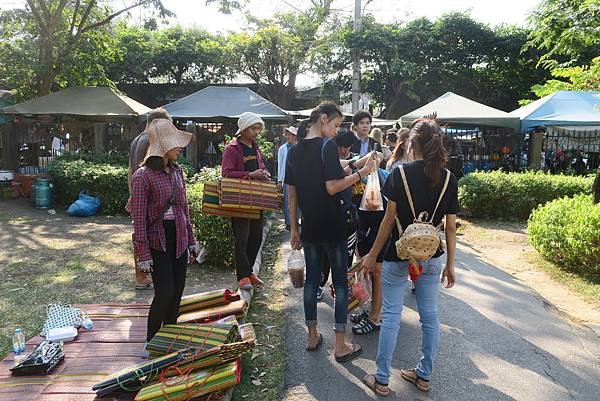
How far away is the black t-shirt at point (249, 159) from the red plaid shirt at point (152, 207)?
1.40m

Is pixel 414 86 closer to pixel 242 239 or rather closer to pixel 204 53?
pixel 204 53

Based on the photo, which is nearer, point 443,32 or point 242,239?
point 242,239

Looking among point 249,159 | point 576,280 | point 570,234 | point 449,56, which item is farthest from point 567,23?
point 449,56

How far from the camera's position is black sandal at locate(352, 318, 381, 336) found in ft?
14.1

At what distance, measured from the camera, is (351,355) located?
12.5 feet

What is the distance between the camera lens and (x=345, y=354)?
148 inches

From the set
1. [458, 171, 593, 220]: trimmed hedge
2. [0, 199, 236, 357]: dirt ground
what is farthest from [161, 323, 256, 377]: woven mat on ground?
[458, 171, 593, 220]: trimmed hedge

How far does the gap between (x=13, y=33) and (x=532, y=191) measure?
14.9 metres

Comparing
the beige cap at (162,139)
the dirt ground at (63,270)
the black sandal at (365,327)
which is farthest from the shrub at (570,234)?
the beige cap at (162,139)

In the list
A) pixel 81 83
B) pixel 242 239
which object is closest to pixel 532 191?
pixel 242 239

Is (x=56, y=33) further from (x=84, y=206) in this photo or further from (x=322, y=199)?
(x=322, y=199)

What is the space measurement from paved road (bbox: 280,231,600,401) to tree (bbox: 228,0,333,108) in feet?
63.9

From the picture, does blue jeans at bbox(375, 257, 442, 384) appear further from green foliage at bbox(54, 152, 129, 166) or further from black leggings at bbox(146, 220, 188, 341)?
green foliage at bbox(54, 152, 129, 166)

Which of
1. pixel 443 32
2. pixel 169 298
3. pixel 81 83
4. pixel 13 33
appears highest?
pixel 443 32
